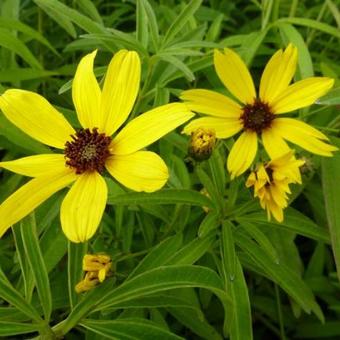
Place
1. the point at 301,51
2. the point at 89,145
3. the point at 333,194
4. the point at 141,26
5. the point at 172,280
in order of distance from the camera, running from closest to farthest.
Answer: the point at 172,280, the point at 89,145, the point at 333,194, the point at 141,26, the point at 301,51

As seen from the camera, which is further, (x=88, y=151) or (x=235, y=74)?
(x=235, y=74)

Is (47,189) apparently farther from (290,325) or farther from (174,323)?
(290,325)

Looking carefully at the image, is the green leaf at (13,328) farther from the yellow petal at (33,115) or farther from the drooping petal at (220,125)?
the drooping petal at (220,125)

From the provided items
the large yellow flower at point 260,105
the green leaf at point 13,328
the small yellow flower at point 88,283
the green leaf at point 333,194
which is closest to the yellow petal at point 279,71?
the large yellow flower at point 260,105

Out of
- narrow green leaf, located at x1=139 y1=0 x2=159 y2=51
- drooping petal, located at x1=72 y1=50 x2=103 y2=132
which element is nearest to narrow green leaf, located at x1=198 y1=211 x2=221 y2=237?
drooping petal, located at x1=72 y1=50 x2=103 y2=132

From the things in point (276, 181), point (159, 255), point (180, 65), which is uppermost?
point (180, 65)

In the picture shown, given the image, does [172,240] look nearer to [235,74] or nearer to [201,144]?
[201,144]

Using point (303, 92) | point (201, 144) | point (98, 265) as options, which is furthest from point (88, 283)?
point (303, 92)

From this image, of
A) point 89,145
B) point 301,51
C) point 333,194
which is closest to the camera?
point 89,145
